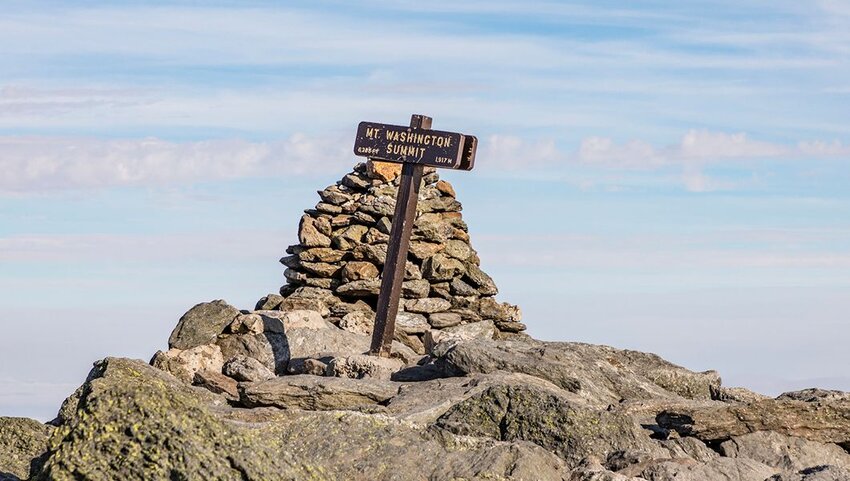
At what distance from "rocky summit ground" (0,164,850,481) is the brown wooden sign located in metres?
2.96

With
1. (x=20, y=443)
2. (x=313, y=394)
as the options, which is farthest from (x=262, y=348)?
(x=20, y=443)

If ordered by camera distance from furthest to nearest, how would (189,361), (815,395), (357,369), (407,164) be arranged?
(407,164) → (189,361) → (357,369) → (815,395)

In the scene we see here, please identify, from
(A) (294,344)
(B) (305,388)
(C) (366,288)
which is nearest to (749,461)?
(B) (305,388)

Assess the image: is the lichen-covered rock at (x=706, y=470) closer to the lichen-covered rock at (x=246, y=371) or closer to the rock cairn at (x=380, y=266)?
the lichen-covered rock at (x=246, y=371)

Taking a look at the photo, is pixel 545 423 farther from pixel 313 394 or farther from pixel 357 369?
pixel 357 369

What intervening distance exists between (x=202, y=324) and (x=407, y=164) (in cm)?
467

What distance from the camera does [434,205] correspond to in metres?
24.0

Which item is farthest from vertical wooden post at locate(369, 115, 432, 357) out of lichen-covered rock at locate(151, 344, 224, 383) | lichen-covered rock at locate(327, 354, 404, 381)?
lichen-covered rock at locate(151, 344, 224, 383)

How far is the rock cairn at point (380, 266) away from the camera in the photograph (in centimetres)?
2258

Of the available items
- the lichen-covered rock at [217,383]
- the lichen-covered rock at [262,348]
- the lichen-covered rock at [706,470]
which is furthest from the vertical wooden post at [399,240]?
the lichen-covered rock at [706,470]

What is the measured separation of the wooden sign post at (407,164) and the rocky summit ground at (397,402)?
991mm

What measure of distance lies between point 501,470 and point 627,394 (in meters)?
6.65

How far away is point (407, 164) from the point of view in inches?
787

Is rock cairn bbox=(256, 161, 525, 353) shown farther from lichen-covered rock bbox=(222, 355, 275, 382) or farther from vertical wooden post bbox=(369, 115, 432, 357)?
lichen-covered rock bbox=(222, 355, 275, 382)
